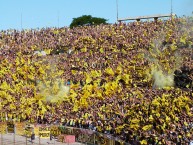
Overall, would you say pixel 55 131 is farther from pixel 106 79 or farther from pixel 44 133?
pixel 106 79

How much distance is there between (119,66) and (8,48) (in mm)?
11355

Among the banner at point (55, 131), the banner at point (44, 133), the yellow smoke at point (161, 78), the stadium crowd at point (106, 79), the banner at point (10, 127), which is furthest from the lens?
the yellow smoke at point (161, 78)

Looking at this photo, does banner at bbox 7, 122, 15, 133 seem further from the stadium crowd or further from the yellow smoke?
the yellow smoke

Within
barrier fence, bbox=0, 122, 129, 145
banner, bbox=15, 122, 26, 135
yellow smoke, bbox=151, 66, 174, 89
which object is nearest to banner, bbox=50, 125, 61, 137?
barrier fence, bbox=0, 122, 129, 145

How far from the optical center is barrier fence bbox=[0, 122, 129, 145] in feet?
62.2

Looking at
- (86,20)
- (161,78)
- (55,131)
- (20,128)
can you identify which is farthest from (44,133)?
(86,20)

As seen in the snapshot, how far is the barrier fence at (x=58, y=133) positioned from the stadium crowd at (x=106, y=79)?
3.19 feet

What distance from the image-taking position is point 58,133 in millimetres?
21156

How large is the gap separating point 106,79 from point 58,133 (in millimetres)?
7202

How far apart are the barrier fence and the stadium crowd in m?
0.97

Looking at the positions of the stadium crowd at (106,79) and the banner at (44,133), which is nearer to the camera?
the stadium crowd at (106,79)

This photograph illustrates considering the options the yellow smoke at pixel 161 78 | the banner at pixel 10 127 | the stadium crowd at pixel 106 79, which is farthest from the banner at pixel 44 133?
the yellow smoke at pixel 161 78

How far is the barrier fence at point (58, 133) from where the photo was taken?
18953 mm

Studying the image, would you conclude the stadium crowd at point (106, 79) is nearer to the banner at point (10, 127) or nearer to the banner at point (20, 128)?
the banner at point (20, 128)
